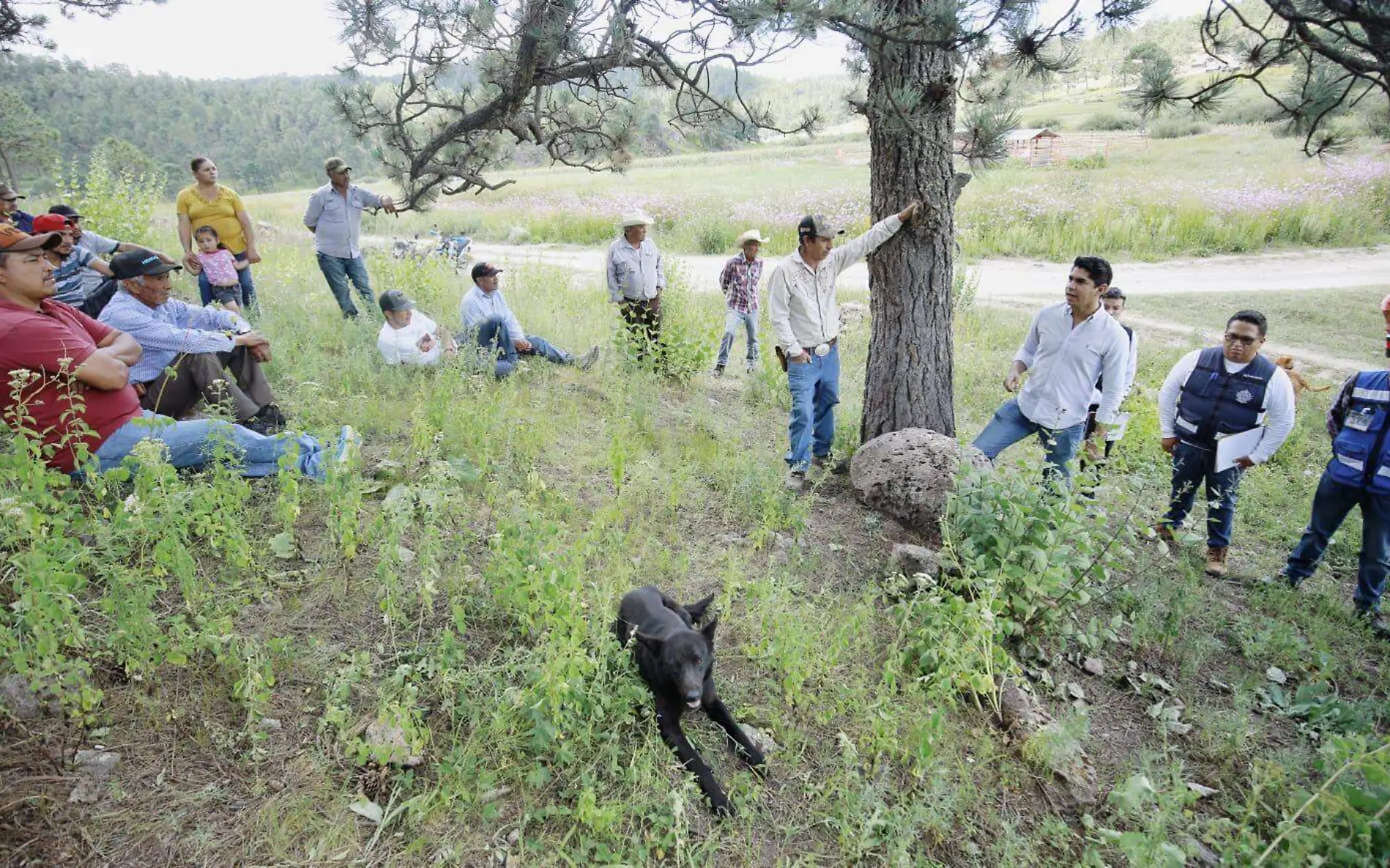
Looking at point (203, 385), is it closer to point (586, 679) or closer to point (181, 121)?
point (586, 679)

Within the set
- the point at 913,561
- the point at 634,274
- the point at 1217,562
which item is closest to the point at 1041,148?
the point at 634,274

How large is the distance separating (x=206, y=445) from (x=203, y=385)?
1172 millimetres

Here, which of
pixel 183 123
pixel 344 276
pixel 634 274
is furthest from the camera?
pixel 183 123

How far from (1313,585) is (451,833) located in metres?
5.77

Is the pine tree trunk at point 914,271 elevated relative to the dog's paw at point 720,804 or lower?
elevated

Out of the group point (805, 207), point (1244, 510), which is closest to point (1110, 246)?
point (805, 207)

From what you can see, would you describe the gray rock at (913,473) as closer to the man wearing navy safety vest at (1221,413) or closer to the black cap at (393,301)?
the man wearing navy safety vest at (1221,413)

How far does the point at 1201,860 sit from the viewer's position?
2.61 m

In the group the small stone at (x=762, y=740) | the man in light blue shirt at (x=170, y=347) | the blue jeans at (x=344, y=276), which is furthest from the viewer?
the blue jeans at (x=344, y=276)

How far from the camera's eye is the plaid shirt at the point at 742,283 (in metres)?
8.27

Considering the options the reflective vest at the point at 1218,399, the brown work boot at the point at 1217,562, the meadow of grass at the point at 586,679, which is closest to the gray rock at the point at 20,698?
the meadow of grass at the point at 586,679

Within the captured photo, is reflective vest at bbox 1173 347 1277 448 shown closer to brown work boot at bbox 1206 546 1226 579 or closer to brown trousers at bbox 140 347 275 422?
brown work boot at bbox 1206 546 1226 579

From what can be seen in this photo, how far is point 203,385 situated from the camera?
4.37m

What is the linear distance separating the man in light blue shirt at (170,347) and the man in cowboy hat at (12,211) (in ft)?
4.75
